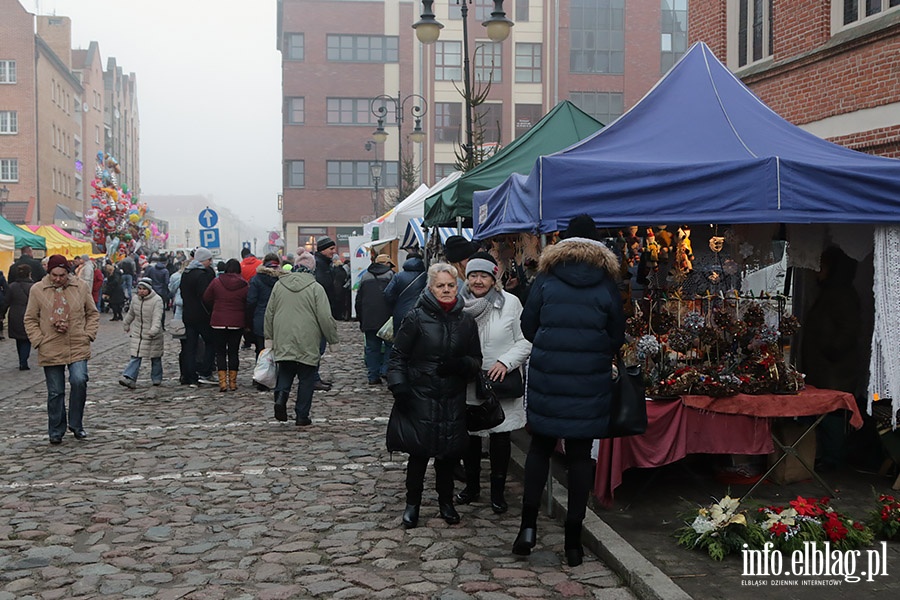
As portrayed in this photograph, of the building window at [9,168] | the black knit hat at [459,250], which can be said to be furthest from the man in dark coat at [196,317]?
the building window at [9,168]

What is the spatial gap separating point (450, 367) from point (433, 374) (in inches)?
4.8

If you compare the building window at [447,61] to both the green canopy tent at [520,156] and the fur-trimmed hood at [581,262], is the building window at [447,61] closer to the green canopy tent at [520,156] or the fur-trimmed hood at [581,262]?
the green canopy tent at [520,156]

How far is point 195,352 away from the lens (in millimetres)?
13648

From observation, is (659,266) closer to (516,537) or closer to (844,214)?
(844,214)

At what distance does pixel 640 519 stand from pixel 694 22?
13.8 m

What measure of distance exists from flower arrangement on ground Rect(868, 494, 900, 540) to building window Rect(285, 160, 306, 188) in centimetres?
5430

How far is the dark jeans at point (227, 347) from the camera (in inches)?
500

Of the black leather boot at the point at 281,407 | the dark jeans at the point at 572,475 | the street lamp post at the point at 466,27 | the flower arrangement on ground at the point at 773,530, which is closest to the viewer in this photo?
the dark jeans at the point at 572,475

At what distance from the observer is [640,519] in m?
6.38

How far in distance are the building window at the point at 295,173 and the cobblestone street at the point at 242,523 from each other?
48.3 metres

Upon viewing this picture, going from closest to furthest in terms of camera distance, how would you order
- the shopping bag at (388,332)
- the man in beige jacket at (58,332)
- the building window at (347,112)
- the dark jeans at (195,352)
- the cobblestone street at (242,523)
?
the cobblestone street at (242,523) → the man in beige jacket at (58,332) → the shopping bag at (388,332) → the dark jeans at (195,352) → the building window at (347,112)

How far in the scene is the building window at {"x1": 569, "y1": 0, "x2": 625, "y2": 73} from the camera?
57.0 metres

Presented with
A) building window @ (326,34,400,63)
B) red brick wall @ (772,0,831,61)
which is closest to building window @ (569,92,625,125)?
building window @ (326,34,400,63)

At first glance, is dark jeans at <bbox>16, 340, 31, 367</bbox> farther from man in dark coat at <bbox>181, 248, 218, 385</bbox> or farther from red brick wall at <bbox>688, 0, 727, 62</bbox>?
red brick wall at <bbox>688, 0, 727, 62</bbox>
